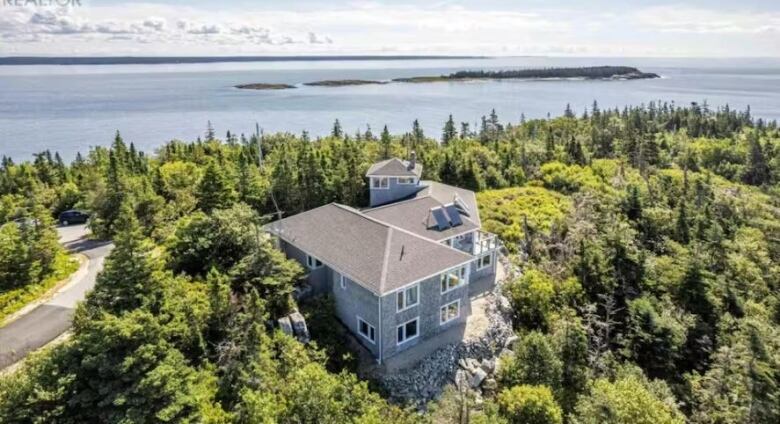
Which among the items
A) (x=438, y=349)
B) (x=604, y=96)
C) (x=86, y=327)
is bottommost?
(x=438, y=349)

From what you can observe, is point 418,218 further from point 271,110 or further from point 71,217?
point 271,110

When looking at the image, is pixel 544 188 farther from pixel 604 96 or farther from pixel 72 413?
pixel 604 96

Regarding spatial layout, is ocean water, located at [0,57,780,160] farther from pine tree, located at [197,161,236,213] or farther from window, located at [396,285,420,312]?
window, located at [396,285,420,312]

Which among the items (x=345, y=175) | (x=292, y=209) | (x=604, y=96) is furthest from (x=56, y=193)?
(x=604, y=96)

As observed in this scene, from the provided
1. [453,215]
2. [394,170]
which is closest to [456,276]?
[453,215]

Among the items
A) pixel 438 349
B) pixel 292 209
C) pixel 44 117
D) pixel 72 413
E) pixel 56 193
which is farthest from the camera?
pixel 44 117

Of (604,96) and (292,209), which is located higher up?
(604,96)

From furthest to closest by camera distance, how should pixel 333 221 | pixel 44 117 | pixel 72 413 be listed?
pixel 44 117, pixel 333 221, pixel 72 413
